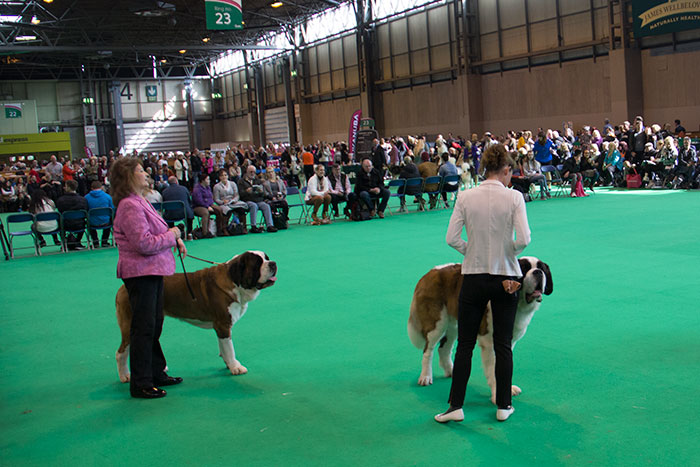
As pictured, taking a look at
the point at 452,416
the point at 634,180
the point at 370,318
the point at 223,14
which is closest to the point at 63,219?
the point at 223,14

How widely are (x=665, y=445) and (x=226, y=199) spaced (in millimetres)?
11744

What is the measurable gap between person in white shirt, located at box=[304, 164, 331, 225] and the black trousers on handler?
11.3 meters

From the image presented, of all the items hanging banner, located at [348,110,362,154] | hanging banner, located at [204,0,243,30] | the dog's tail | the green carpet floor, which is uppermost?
hanging banner, located at [204,0,243,30]

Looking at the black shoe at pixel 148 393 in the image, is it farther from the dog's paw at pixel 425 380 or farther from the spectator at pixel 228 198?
the spectator at pixel 228 198

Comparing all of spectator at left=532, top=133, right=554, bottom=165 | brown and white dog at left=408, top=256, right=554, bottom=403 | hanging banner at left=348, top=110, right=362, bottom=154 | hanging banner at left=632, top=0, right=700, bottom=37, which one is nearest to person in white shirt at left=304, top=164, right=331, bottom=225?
spectator at left=532, top=133, right=554, bottom=165

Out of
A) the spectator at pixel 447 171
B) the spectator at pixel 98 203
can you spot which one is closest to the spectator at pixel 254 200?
the spectator at pixel 98 203

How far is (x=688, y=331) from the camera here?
216 inches

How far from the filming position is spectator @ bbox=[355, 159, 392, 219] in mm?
15367

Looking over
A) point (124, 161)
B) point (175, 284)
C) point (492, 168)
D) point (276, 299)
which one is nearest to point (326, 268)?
point (276, 299)

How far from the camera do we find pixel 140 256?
4.51 m

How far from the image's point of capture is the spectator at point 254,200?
566 inches

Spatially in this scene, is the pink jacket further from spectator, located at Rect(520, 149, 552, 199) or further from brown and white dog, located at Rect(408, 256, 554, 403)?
spectator, located at Rect(520, 149, 552, 199)

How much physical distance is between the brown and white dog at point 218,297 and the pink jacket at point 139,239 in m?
0.46

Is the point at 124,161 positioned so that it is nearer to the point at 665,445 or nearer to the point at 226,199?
the point at 665,445
